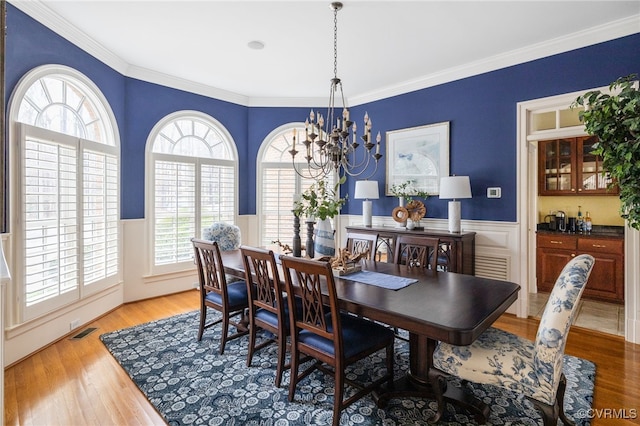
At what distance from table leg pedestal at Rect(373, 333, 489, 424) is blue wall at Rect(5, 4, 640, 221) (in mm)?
2362

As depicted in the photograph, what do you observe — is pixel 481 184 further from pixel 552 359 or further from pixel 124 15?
pixel 124 15

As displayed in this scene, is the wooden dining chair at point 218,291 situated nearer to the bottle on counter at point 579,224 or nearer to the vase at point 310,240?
the vase at point 310,240

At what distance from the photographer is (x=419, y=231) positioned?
4.22m

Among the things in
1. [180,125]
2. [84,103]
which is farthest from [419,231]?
[84,103]

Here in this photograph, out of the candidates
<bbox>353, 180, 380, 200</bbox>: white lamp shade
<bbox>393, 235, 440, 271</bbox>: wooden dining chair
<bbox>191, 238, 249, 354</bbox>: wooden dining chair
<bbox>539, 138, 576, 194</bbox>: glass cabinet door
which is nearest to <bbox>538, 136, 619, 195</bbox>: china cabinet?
<bbox>539, 138, 576, 194</bbox>: glass cabinet door

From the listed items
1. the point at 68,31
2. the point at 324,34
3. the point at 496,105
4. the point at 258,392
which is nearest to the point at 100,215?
the point at 68,31

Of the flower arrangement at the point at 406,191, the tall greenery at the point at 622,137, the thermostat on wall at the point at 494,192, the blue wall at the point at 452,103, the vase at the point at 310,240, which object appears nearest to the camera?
the tall greenery at the point at 622,137

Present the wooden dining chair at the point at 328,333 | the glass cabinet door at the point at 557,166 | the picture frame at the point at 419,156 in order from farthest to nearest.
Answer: the glass cabinet door at the point at 557,166 < the picture frame at the point at 419,156 < the wooden dining chair at the point at 328,333

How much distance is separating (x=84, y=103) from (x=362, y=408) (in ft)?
13.4

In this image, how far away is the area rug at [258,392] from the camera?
210cm

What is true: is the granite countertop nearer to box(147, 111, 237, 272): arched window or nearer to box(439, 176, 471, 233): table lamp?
box(439, 176, 471, 233): table lamp

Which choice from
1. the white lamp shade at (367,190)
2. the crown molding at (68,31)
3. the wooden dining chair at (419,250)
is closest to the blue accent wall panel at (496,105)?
the white lamp shade at (367,190)

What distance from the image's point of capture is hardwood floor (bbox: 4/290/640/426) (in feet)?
6.98

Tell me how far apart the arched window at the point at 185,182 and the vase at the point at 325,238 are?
8.64 feet
